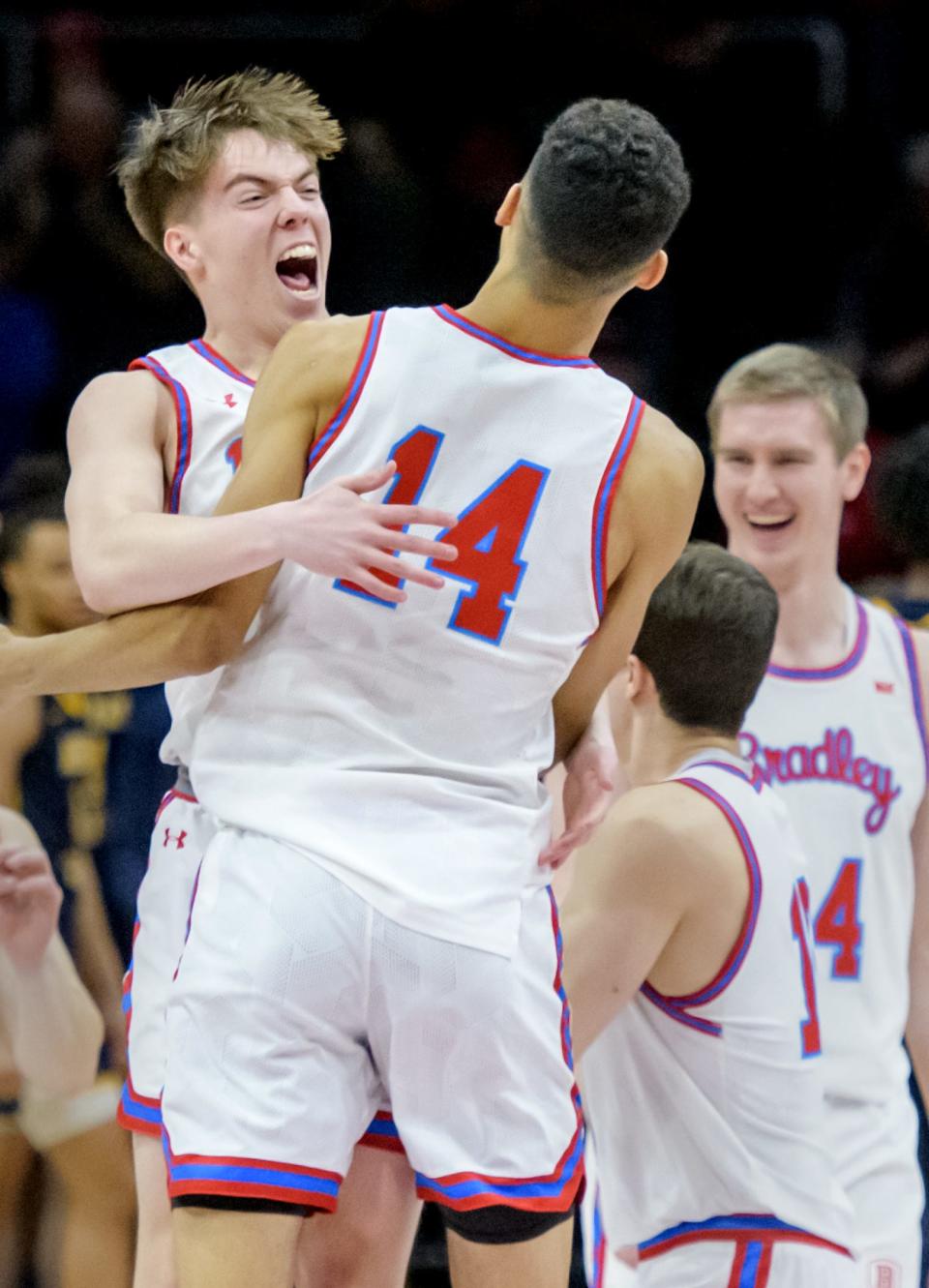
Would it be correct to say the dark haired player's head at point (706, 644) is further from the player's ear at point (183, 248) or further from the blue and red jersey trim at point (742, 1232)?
the player's ear at point (183, 248)

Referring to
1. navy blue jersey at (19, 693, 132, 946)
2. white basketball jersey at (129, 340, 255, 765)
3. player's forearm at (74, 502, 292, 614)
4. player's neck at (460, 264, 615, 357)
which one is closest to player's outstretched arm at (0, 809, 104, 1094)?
navy blue jersey at (19, 693, 132, 946)

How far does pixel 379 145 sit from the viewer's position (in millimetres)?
7266

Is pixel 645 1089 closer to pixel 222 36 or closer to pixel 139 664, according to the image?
pixel 139 664

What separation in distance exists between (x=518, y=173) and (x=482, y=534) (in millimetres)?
5288

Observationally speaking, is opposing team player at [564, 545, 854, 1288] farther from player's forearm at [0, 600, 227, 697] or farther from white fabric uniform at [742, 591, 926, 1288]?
player's forearm at [0, 600, 227, 697]

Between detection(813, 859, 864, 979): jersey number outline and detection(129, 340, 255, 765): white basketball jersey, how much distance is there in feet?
6.41

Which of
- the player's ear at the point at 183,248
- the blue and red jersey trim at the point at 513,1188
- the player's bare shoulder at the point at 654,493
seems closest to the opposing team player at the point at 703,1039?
the blue and red jersey trim at the point at 513,1188

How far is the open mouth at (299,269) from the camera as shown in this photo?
123 inches

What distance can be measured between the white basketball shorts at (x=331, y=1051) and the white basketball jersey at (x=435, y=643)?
56 mm

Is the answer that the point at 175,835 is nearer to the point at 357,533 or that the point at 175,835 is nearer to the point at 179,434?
the point at 179,434

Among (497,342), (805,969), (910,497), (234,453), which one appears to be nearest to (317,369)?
(497,342)

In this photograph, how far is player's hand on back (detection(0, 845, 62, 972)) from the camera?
3432 millimetres

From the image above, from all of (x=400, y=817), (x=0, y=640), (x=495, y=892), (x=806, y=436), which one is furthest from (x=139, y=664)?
(x=806, y=436)

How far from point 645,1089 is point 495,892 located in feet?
A: 3.09
